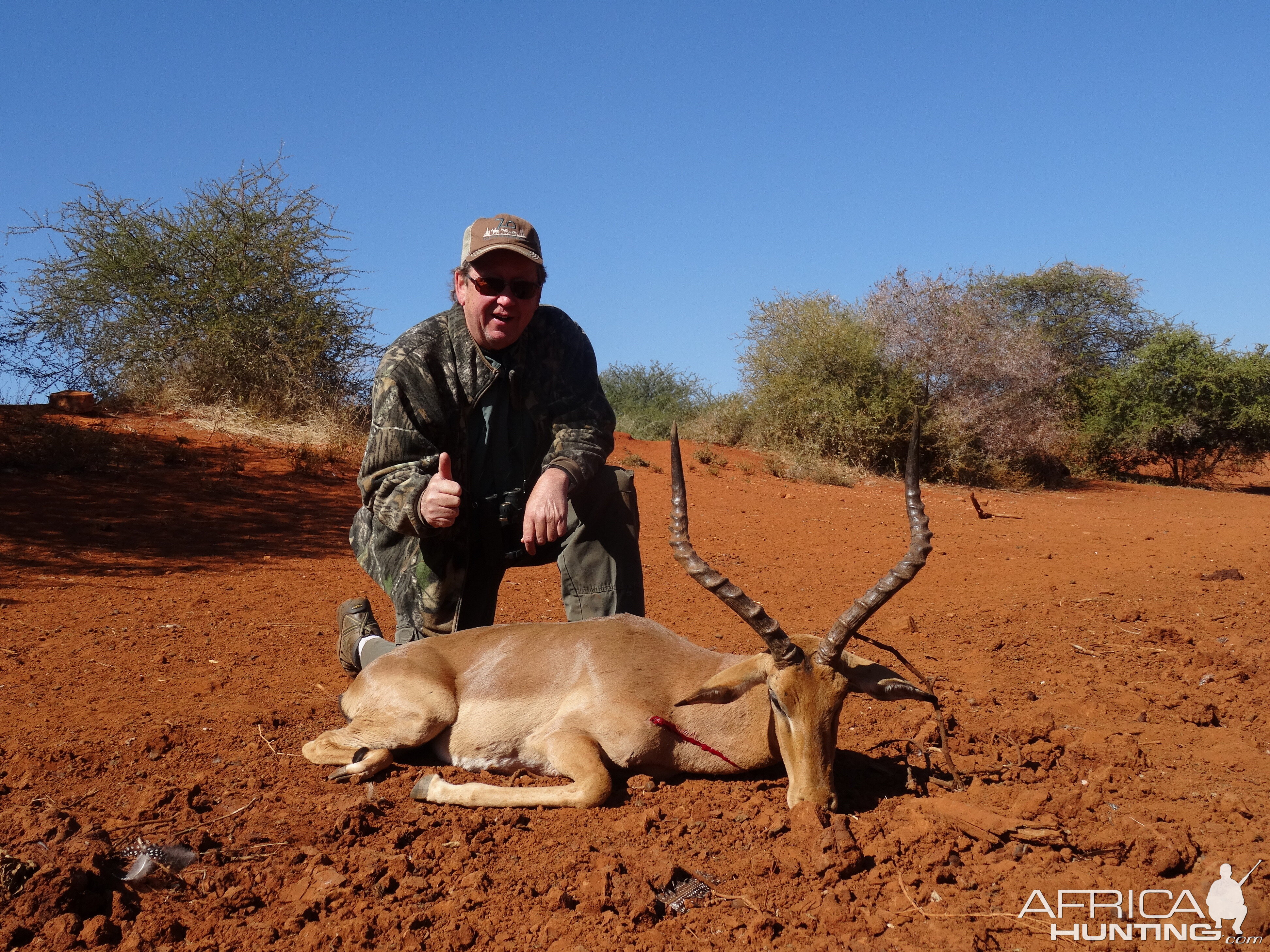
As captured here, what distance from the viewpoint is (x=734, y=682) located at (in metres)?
4.09

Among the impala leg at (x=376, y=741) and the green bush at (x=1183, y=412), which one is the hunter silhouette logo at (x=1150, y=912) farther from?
the green bush at (x=1183, y=412)

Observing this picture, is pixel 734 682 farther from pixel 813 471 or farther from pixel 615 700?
pixel 813 471

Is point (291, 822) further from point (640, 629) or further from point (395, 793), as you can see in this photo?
point (640, 629)

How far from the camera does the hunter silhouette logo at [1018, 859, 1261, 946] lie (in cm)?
283

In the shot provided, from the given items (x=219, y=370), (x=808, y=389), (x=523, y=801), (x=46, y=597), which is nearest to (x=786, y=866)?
(x=523, y=801)

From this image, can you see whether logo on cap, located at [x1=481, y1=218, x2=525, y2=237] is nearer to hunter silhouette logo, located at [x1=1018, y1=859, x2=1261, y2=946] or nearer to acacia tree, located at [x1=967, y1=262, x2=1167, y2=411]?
hunter silhouette logo, located at [x1=1018, y1=859, x2=1261, y2=946]

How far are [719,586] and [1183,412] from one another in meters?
27.8

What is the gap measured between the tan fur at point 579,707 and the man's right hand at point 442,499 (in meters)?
A: 0.62

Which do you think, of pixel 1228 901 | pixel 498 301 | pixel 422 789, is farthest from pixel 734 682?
pixel 498 301

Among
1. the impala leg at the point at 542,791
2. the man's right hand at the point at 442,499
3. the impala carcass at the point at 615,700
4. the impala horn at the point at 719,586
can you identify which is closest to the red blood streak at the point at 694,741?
the impala carcass at the point at 615,700

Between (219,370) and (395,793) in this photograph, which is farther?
(219,370)

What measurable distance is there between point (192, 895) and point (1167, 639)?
5969 millimetres

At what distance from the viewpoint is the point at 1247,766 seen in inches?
165

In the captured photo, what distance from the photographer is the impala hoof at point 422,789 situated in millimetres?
3973
